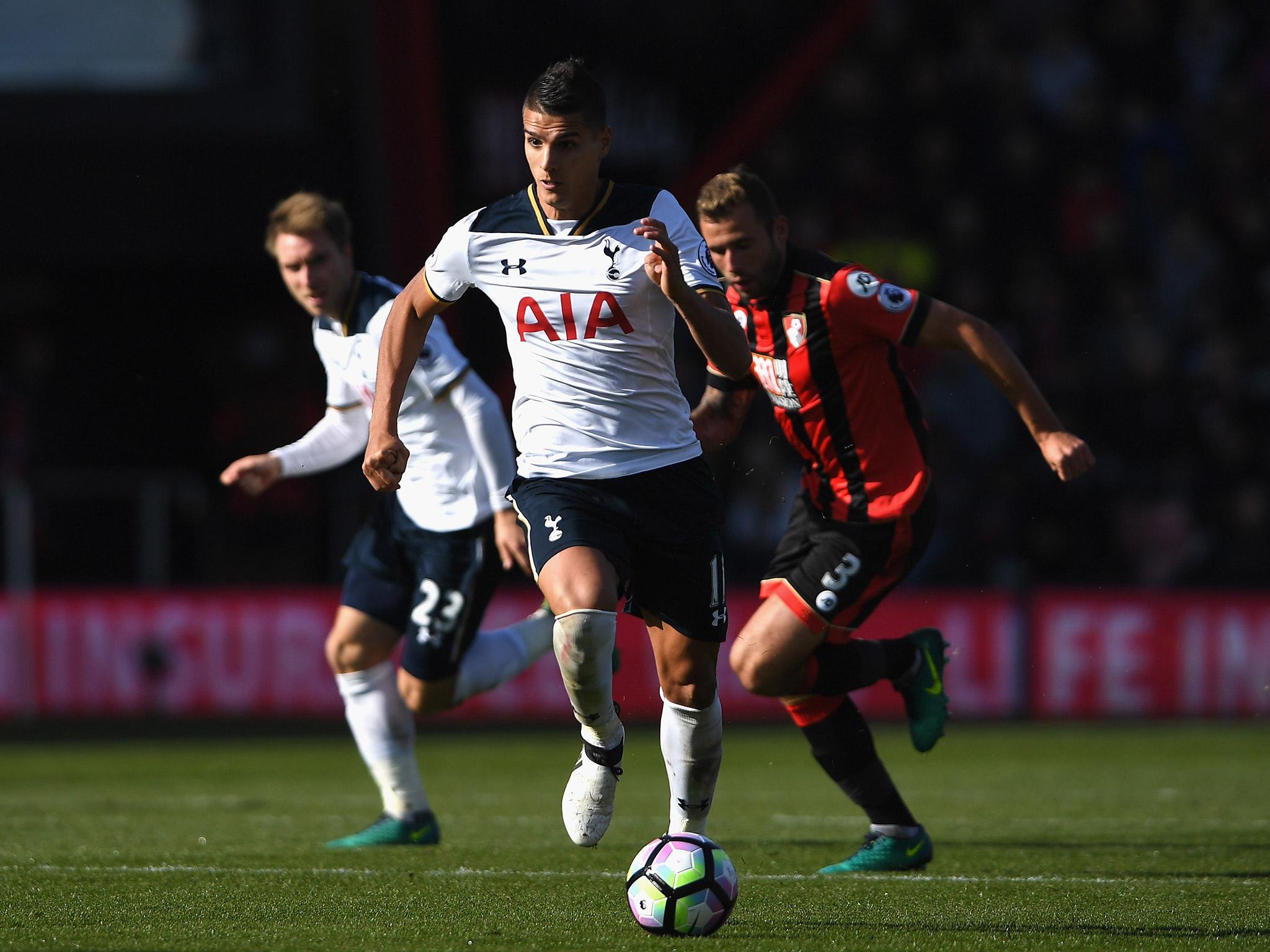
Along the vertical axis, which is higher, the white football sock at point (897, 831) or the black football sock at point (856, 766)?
the black football sock at point (856, 766)

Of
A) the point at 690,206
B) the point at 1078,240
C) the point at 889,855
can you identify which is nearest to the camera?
the point at 889,855

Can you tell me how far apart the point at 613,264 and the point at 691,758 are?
1.42 metres

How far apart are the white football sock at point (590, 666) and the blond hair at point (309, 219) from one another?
7.93 feet

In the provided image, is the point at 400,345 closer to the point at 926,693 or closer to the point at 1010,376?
the point at 1010,376

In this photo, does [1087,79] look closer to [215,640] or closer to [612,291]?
[215,640]

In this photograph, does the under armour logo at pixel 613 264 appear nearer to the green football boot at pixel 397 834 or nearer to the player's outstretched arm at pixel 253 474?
the player's outstretched arm at pixel 253 474

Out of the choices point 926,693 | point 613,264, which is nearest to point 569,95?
point 613,264

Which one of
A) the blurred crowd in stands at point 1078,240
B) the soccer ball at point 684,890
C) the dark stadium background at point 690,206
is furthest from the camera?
the blurred crowd in stands at point 1078,240

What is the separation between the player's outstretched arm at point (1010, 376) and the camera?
205 inches

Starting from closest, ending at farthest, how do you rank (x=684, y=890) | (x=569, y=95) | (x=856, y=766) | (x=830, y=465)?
(x=684, y=890)
(x=569, y=95)
(x=856, y=766)
(x=830, y=465)

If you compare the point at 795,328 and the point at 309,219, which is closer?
the point at 795,328

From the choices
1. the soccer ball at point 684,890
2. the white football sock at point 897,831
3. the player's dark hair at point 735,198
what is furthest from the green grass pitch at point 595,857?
the player's dark hair at point 735,198

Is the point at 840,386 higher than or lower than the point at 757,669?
higher

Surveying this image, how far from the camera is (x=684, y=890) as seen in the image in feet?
14.9
